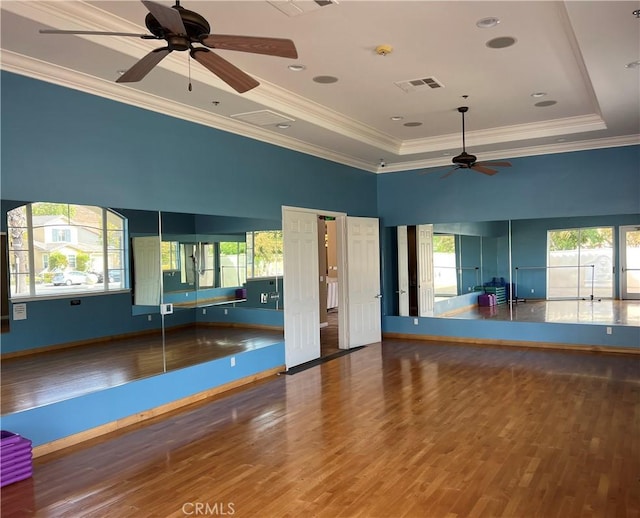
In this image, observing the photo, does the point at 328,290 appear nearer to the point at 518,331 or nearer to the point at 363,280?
the point at 363,280

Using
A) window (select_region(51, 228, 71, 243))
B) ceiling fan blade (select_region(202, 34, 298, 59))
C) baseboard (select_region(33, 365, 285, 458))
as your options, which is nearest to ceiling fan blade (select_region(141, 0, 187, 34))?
ceiling fan blade (select_region(202, 34, 298, 59))

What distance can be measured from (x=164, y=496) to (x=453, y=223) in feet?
22.0

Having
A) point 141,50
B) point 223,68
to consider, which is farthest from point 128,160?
point 223,68

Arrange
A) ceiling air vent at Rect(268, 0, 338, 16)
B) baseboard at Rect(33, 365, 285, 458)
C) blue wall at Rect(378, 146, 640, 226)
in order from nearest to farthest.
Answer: ceiling air vent at Rect(268, 0, 338, 16)
baseboard at Rect(33, 365, 285, 458)
blue wall at Rect(378, 146, 640, 226)

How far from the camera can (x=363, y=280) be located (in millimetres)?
8562

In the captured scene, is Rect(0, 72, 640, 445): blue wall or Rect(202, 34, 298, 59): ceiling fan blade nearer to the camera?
Rect(202, 34, 298, 59): ceiling fan blade

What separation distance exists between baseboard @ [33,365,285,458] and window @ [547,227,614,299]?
15.9 feet

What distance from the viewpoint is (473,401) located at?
5.20 meters

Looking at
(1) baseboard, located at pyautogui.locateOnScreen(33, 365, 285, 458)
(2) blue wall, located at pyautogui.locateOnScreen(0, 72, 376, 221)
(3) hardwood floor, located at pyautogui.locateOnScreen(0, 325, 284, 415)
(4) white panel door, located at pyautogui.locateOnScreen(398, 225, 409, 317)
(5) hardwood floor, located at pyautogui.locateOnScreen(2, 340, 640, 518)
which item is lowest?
(5) hardwood floor, located at pyautogui.locateOnScreen(2, 340, 640, 518)

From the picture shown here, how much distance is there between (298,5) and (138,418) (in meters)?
3.89

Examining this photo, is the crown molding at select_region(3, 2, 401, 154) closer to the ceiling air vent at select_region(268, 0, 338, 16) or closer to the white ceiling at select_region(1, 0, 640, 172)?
the white ceiling at select_region(1, 0, 640, 172)

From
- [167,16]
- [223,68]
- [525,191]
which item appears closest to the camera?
[167,16]

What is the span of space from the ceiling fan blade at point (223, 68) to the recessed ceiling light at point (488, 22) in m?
2.02

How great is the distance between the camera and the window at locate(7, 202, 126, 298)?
163 inches
